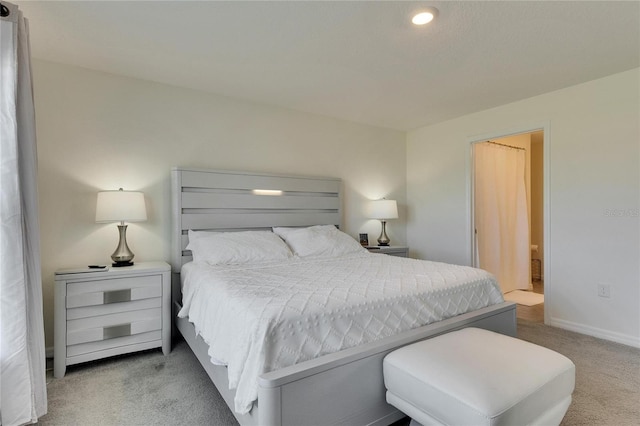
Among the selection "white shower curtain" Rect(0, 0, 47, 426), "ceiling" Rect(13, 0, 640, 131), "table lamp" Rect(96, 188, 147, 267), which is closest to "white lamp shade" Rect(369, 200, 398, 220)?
"ceiling" Rect(13, 0, 640, 131)

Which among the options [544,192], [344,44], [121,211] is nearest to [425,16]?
[344,44]

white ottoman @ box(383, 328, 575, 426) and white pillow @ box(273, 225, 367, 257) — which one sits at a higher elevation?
white pillow @ box(273, 225, 367, 257)

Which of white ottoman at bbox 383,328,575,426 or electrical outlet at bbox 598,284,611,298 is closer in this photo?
white ottoman at bbox 383,328,575,426

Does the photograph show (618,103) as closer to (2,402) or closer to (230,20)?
(230,20)

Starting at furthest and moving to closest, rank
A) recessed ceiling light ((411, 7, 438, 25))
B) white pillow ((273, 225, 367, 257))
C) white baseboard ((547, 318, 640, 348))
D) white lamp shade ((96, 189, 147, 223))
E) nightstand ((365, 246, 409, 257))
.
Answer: nightstand ((365, 246, 409, 257)) < white pillow ((273, 225, 367, 257)) < white baseboard ((547, 318, 640, 348)) < white lamp shade ((96, 189, 147, 223)) < recessed ceiling light ((411, 7, 438, 25))

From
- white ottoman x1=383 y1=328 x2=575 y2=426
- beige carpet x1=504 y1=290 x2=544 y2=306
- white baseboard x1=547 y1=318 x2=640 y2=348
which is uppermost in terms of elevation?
white ottoman x1=383 y1=328 x2=575 y2=426

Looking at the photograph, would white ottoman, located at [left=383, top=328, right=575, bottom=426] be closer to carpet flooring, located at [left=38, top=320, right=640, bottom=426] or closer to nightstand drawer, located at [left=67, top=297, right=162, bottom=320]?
carpet flooring, located at [left=38, top=320, right=640, bottom=426]

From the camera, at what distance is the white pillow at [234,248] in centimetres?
264

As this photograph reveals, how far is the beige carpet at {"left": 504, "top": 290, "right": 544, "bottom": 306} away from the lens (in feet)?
13.6

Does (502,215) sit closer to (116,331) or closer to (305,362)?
(305,362)

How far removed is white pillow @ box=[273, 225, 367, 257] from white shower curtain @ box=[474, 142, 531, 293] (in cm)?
187

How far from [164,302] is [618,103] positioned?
13.5 feet

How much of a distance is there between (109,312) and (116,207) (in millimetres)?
773

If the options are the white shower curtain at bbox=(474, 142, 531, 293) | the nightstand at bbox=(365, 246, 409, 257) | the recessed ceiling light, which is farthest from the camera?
Answer: the white shower curtain at bbox=(474, 142, 531, 293)
